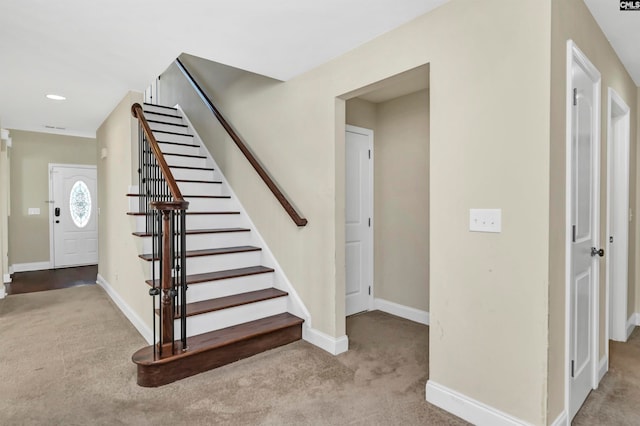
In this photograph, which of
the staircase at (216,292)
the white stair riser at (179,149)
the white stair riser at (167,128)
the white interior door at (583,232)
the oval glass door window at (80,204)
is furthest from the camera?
the oval glass door window at (80,204)

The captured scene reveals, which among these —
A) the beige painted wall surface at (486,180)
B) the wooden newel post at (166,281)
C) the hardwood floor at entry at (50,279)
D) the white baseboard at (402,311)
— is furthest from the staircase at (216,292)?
the hardwood floor at entry at (50,279)

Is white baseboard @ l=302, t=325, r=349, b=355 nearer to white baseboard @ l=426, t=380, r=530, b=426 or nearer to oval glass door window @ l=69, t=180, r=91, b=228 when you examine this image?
white baseboard @ l=426, t=380, r=530, b=426

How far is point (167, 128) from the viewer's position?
4.99 metres

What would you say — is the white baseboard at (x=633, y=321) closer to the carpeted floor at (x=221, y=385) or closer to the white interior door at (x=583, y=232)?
the white interior door at (x=583, y=232)

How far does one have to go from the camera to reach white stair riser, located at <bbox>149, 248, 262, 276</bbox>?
3133 millimetres

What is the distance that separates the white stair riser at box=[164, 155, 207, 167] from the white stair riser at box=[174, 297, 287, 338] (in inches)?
89.4

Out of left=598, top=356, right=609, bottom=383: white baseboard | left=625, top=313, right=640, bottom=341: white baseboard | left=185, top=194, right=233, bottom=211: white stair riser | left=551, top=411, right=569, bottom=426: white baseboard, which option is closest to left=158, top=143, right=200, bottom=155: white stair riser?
left=185, top=194, right=233, bottom=211: white stair riser

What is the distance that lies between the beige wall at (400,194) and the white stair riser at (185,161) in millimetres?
2062

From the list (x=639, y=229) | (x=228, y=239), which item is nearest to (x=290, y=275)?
(x=228, y=239)

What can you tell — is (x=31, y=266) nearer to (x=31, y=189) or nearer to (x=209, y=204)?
(x=31, y=189)

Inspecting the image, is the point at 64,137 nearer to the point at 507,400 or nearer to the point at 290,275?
the point at 290,275

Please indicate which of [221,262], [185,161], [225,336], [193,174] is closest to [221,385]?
[225,336]

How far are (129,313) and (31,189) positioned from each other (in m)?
4.23

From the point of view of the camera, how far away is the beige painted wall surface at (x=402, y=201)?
353 centimetres
